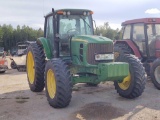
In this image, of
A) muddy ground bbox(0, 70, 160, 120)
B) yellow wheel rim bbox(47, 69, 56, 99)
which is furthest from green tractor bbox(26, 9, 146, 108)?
muddy ground bbox(0, 70, 160, 120)

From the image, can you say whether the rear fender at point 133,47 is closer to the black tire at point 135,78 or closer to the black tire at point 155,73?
the black tire at point 155,73

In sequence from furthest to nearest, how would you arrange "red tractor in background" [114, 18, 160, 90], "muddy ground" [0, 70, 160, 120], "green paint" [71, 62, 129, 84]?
"red tractor in background" [114, 18, 160, 90] < "green paint" [71, 62, 129, 84] < "muddy ground" [0, 70, 160, 120]

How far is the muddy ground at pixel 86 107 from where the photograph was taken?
5664 mm

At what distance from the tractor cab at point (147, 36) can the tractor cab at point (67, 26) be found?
319cm

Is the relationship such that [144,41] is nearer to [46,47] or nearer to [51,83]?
[46,47]

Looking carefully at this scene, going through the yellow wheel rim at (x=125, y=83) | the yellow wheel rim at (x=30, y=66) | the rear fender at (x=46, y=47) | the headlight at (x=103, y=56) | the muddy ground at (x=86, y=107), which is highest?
the rear fender at (x=46, y=47)

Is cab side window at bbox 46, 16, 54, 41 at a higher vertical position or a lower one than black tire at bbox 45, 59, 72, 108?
higher

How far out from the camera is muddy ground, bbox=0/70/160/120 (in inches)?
223

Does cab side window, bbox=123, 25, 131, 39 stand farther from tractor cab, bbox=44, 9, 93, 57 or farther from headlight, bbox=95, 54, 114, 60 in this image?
headlight, bbox=95, 54, 114, 60

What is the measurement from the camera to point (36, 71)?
7.91 metres

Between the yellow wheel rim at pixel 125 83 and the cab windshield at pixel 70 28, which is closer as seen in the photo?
the yellow wheel rim at pixel 125 83

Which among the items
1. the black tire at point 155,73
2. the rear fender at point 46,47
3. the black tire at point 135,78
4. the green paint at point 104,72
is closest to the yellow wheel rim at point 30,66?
the rear fender at point 46,47

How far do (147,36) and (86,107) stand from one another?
4.83 metres

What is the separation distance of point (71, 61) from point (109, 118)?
2.28 meters
